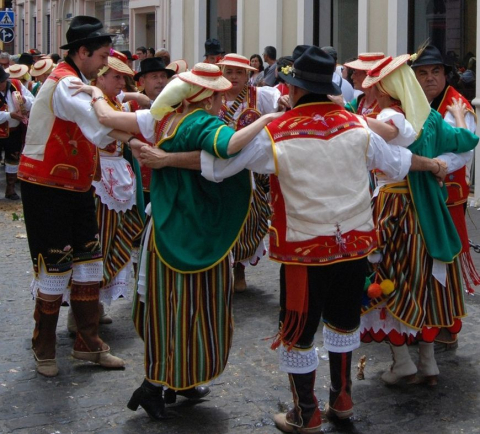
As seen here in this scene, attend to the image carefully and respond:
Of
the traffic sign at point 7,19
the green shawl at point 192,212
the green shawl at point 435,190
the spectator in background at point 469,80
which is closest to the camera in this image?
the green shawl at point 192,212

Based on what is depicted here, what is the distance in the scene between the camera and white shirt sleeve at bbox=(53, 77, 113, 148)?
14.9 feet

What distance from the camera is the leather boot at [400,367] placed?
498cm

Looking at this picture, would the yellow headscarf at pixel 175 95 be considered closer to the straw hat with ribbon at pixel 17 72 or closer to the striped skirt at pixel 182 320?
the striped skirt at pixel 182 320

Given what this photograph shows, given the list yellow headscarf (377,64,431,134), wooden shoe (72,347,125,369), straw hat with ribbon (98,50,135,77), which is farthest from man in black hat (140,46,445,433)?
straw hat with ribbon (98,50,135,77)

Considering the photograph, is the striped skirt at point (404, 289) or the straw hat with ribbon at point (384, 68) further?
the striped skirt at point (404, 289)

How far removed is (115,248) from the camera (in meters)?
6.04

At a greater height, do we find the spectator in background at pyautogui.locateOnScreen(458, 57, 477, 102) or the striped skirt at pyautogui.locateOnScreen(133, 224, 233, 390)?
the spectator in background at pyautogui.locateOnScreen(458, 57, 477, 102)

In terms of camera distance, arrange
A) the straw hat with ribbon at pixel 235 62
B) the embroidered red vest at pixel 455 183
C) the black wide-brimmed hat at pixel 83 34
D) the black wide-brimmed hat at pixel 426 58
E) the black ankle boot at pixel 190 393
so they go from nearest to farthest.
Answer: the black ankle boot at pixel 190 393, the black wide-brimmed hat at pixel 83 34, the black wide-brimmed hat at pixel 426 58, the embroidered red vest at pixel 455 183, the straw hat with ribbon at pixel 235 62

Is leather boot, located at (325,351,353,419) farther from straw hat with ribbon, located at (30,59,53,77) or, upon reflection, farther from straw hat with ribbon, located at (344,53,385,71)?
straw hat with ribbon, located at (30,59,53,77)

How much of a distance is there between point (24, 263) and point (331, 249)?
5065mm

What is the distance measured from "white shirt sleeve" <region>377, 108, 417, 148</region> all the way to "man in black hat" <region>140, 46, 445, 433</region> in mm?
73

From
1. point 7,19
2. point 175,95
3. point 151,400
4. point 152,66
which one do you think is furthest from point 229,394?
point 7,19

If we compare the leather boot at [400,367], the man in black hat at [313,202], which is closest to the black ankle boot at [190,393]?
the man in black hat at [313,202]

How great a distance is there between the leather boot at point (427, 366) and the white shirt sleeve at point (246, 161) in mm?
1657
